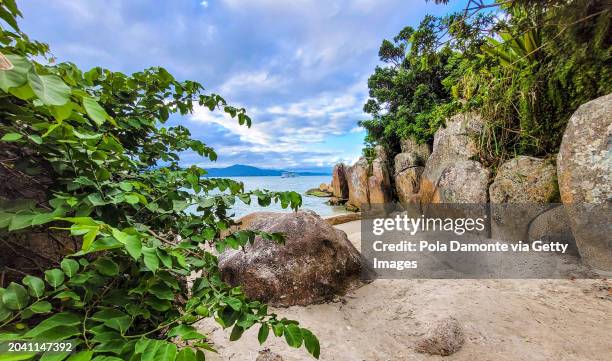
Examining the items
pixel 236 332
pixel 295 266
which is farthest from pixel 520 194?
pixel 236 332

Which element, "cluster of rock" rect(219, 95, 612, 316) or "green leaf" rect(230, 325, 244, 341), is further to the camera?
"cluster of rock" rect(219, 95, 612, 316)

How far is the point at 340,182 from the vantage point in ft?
52.3

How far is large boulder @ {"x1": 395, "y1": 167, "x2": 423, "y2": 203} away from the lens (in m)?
9.55

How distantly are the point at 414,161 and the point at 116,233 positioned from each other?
34.9ft

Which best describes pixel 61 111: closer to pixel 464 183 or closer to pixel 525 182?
pixel 525 182

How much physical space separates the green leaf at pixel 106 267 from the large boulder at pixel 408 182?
953 cm

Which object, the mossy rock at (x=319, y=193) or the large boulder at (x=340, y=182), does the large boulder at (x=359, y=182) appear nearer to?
the large boulder at (x=340, y=182)

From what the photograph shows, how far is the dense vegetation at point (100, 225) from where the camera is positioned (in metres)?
0.58

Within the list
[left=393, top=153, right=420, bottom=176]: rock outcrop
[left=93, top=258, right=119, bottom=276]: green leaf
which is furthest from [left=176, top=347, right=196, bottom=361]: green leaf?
[left=393, top=153, right=420, bottom=176]: rock outcrop

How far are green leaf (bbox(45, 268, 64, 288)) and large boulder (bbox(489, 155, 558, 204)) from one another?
562 cm

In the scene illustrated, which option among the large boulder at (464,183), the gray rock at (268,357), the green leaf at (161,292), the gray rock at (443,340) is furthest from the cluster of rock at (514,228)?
the green leaf at (161,292)

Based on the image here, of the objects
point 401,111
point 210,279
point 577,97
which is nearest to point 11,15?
point 210,279

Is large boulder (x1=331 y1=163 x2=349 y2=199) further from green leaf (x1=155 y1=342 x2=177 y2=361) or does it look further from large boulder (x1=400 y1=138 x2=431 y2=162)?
green leaf (x1=155 y1=342 x2=177 y2=361)

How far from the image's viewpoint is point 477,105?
228 inches
